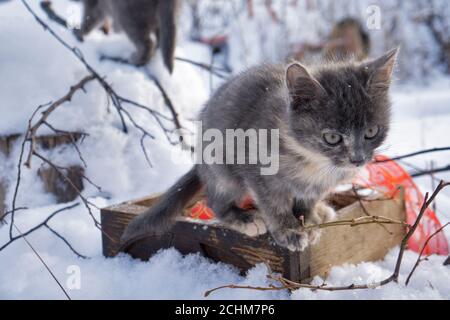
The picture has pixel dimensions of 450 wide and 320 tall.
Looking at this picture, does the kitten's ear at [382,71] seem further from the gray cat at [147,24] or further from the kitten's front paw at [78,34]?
the kitten's front paw at [78,34]

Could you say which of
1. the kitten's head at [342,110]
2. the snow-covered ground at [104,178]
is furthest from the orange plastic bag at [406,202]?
the kitten's head at [342,110]

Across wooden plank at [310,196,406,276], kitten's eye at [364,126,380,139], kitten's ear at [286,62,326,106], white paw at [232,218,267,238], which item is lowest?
wooden plank at [310,196,406,276]

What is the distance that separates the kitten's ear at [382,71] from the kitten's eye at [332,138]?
17cm

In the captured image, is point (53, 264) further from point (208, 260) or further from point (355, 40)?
Answer: point (355, 40)

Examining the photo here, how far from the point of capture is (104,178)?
2.31 m

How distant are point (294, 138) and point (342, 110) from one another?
153 millimetres

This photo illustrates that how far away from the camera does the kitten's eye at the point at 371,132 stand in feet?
4.34

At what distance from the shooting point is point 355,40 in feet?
21.4

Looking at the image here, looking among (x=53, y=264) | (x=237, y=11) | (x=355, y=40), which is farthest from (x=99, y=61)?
(x=237, y=11)

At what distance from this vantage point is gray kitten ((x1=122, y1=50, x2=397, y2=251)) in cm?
130

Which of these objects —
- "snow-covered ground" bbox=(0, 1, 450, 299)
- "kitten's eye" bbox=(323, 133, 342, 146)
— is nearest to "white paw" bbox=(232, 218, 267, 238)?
"snow-covered ground" bbox=(0, 1, 450, 299)

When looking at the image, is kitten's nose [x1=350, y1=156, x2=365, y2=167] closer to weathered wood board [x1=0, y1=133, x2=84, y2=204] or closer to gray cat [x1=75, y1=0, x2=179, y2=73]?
weathered wood board [x1=0, y1=133, x2=84, y2=204]

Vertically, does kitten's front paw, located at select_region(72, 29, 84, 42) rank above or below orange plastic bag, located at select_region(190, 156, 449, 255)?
above
